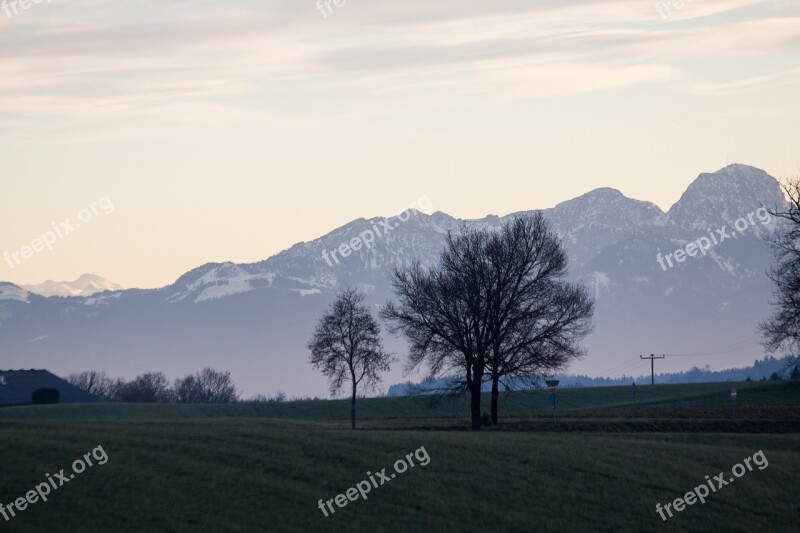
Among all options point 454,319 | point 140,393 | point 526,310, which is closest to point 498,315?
point 526,310

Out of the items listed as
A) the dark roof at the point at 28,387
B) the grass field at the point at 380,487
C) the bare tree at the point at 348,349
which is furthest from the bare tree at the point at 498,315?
the dark roof at the point at 28,387

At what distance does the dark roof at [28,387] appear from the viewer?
123125 mm

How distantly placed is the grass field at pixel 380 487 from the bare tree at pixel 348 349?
23655 millimetres

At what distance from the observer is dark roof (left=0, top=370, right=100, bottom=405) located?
404 feet

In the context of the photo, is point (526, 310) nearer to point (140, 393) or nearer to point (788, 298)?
point (788, 298)

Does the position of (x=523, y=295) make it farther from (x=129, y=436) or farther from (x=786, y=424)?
(x=129, y=436)

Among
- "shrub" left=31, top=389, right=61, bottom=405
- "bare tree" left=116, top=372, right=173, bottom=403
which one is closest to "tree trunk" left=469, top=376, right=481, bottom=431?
"shrub" left=31, top=389, right=61, bottom=405

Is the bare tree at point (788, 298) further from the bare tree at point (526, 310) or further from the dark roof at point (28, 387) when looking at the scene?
the dark roof at point (28, 387)

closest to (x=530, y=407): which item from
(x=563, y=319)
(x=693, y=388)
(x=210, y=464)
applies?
(x=693, y=388)

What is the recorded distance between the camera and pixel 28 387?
5002 inches

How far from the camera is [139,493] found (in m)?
37.3

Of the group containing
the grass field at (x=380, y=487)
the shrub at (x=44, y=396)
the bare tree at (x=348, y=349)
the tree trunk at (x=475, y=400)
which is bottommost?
the grass field at (x=380, y=487)

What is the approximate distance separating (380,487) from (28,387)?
311 feet

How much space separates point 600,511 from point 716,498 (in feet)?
21.8
